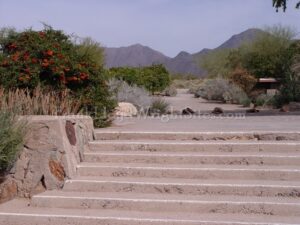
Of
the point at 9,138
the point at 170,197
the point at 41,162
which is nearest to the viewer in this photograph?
the point at 170,197

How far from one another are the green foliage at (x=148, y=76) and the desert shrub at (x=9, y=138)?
17.1 m

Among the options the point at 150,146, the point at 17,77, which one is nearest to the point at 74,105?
the point at 17,77

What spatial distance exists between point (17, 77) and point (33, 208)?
3.18 meters

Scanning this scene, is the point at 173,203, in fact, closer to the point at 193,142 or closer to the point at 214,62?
the point at 193,142

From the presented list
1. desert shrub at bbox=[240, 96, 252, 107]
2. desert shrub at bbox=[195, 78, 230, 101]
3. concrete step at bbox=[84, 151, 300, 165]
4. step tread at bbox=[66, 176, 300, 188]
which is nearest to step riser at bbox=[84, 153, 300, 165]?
concrete step at bbox=[84, 151, 300, 165]

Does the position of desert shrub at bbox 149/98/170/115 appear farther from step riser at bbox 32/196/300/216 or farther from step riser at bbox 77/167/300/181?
step riser at bbox 32/196/300/216

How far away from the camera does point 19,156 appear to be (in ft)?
20.1

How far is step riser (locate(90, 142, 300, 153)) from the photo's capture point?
6.60 meters

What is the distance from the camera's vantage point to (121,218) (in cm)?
517

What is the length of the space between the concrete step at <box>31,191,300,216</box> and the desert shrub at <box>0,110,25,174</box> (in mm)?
569

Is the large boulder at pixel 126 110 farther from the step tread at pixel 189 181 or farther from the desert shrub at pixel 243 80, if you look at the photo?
the desert shrub at pixel 243 80

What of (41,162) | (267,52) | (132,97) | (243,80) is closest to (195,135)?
(41,162)

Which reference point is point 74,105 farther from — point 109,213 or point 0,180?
point 109,213

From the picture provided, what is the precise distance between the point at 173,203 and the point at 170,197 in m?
0.17
